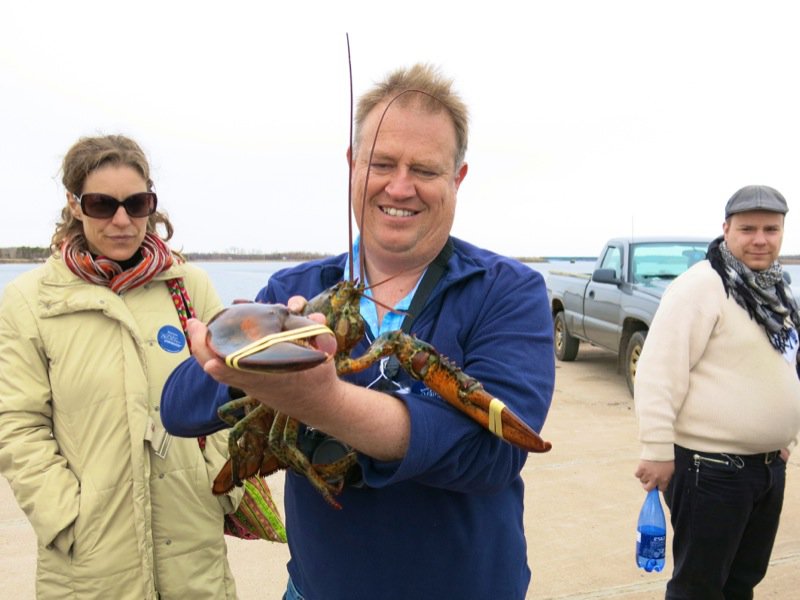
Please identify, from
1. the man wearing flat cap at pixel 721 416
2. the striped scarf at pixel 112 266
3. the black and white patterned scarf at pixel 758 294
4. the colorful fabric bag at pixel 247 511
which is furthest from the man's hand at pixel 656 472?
the striped scarf at pixel 112 266

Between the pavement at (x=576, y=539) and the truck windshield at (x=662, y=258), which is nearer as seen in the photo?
the pavement at (x=576, y=539)

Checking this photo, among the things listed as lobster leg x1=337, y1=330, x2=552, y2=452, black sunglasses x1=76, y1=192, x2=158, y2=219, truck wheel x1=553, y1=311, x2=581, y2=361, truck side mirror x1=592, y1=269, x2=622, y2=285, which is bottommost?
truck wheel x1=553, y1=311, x2=581, y2=361

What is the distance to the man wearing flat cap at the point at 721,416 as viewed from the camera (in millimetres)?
3213

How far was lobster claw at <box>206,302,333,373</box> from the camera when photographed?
4.07 ft

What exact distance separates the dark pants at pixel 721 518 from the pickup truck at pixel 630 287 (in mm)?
4701

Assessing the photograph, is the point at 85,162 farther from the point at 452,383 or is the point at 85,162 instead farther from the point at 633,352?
the point at 633,352

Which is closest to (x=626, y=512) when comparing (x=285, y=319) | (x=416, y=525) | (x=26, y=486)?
(x=416, y=525)

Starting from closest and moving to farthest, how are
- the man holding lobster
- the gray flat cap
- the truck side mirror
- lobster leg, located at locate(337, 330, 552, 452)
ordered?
lobster leg, located at locate(337, 330, 552, 452), the man holding lobster, the gray flat cap, the truck side mirror

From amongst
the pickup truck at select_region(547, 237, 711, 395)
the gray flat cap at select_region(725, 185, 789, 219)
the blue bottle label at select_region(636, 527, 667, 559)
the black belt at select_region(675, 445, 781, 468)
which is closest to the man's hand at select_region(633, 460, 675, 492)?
the black belt at select_region(675, 445, 781, 468)

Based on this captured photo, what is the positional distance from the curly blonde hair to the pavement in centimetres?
221

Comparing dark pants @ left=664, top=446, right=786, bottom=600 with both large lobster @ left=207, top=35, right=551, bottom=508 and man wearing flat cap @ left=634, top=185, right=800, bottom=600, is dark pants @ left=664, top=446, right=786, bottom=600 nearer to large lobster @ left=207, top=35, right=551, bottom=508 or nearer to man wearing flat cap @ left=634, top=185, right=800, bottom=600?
man wearing flat cap @ left=634, top=185, right=800, bottom=600

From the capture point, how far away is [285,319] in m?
1.36

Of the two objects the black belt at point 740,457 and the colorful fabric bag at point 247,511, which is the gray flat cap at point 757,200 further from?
the colorful fabric bag at point 247,511

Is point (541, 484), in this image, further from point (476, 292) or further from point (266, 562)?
point (476, 292)
